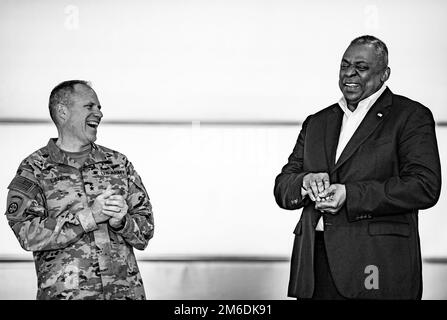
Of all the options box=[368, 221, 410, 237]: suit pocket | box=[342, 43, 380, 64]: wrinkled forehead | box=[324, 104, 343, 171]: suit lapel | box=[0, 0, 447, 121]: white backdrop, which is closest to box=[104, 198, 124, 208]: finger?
box=[0, 0, 447, 121]: white backdrop

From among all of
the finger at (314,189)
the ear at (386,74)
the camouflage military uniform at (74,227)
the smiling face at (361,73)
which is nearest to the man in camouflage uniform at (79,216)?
the camouflage military uniform at (74,227)

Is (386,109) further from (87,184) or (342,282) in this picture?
(87,184)

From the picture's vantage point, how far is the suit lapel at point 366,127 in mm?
2941

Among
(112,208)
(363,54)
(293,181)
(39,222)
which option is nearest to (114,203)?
(112,208)

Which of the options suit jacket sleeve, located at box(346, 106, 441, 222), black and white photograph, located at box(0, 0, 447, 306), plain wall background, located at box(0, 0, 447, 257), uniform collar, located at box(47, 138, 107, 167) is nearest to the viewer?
suit jacket sleeve, located at box(346, 106, 441, 222)

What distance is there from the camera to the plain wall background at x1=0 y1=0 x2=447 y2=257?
3.29m

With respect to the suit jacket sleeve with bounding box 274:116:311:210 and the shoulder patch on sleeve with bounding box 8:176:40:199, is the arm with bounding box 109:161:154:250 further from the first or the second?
the suit jacket sleeve with bounding box 274:116:311:210

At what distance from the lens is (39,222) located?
9.43 ft

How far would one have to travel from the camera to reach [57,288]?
2871 mm

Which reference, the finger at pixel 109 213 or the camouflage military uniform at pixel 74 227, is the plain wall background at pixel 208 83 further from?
the finger at pixel 109 213

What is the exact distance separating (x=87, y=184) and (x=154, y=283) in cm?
55

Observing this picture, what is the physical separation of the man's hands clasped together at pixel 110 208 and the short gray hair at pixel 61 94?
39 cm

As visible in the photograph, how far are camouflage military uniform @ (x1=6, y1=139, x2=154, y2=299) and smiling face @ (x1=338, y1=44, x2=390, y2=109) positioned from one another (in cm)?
84
